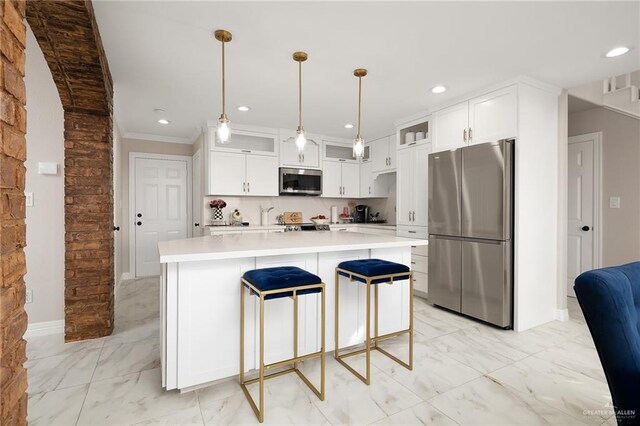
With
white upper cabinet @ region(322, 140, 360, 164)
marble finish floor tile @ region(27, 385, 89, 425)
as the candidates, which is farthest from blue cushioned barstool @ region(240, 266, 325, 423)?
white upper cabinet @ region(322, 140, 360, 164)

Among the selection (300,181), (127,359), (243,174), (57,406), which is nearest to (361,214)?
(300,181)

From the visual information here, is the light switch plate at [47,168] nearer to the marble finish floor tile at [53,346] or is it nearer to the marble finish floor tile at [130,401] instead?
the marble finish floor tile at [53,346]

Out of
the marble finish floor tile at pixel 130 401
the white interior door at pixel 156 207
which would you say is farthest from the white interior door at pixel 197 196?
the marble finish floor tile at pixel 130 401

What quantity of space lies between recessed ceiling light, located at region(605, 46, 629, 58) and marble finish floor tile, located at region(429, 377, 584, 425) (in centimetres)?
258

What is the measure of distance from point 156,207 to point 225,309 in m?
3.92

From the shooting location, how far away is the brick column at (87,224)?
2705mm

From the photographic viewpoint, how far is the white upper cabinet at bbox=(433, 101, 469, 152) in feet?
11.3

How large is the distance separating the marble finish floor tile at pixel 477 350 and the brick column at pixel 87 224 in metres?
2.90

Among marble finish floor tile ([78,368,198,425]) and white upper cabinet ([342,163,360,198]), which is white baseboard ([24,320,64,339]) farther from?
white upper cabinet ([342,163,360,198])

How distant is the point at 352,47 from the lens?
8.01 ft

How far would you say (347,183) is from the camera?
222 inches

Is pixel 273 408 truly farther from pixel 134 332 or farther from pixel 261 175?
pixel 261 175

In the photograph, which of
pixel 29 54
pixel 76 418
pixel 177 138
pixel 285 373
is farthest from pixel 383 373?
pixel 177 138

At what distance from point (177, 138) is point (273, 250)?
4.33m
